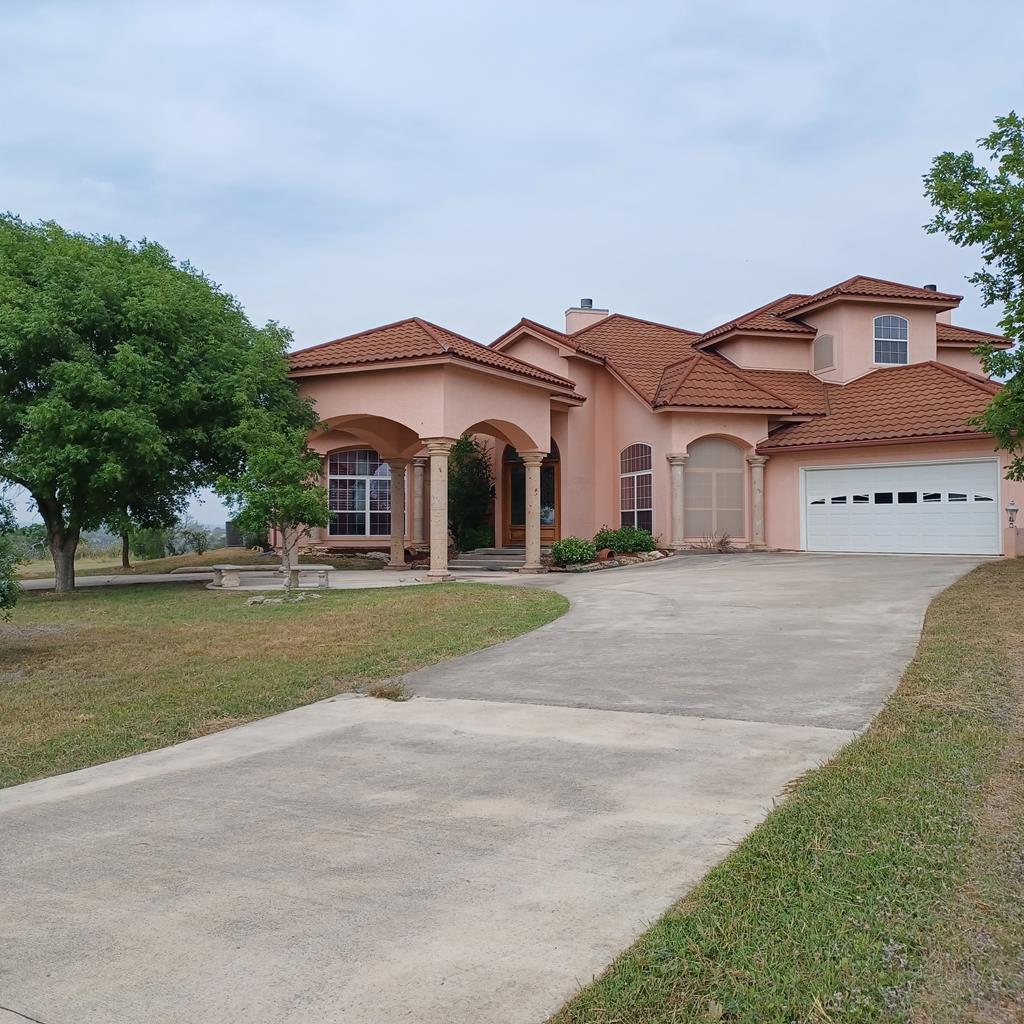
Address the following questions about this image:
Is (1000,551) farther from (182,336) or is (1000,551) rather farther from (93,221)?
(93,221)

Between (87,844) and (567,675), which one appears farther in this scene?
(567,675)

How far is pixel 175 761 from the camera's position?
565cm

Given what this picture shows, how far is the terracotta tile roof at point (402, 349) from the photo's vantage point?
58.2 ft

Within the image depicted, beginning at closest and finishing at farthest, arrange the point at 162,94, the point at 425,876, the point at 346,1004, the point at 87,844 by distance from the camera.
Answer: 1. the point at 346,1004
2. the point at 425,876
3. the point at 87,844
4. the point at 162,94

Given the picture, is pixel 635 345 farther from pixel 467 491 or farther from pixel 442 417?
pixel 442 417

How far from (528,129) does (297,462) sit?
28.2ft

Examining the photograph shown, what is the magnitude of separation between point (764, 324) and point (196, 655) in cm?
1936

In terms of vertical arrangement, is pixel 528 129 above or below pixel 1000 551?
above

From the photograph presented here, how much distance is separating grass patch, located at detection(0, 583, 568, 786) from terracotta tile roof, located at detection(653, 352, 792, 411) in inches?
341

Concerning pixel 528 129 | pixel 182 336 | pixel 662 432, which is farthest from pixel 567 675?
pixel 662 432

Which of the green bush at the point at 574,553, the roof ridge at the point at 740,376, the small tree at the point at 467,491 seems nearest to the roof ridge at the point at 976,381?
the roof ridge at the point at 740,376

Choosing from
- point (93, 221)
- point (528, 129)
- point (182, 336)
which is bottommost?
point (182, 336)

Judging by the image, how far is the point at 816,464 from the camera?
21781mm

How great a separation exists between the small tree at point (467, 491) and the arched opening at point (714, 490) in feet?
20.1
